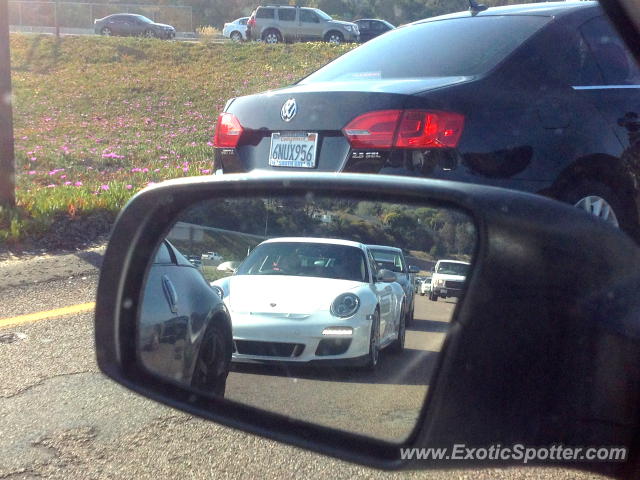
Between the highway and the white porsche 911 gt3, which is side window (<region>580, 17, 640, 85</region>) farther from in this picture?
the white porsche 911 gt3

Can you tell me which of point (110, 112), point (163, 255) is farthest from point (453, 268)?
point (110, 112)

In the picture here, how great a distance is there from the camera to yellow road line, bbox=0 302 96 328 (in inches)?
191

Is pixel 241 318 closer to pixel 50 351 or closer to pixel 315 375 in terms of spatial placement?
pixel 315 375

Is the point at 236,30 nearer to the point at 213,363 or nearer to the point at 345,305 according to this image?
the point at 213,363

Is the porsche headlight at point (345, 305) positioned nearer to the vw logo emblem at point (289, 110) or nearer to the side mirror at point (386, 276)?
the side mirror at point (386, 276)

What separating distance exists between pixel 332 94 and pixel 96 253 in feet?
12.9

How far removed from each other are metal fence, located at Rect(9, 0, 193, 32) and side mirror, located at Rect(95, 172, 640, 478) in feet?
161

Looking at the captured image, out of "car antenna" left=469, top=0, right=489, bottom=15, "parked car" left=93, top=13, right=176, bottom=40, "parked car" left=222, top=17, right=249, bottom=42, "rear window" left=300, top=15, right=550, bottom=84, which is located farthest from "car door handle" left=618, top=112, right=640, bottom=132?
"parked car" left=93, top=13, right=176, bottom=40

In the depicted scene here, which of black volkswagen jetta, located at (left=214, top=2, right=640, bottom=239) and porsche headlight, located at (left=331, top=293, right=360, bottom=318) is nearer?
porsche headlight, located at (left=331, top=293, right=360, bottom=318)

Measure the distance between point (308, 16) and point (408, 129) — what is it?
3449 centimetres

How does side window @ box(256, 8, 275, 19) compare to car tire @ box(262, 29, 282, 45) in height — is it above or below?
above

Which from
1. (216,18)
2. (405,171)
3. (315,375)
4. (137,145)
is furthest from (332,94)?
(216,18)

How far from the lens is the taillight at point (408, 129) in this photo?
3270mm

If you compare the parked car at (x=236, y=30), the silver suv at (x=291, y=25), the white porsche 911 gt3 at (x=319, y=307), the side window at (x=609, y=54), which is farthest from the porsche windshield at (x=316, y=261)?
the parked car at (x=236, y=30)
